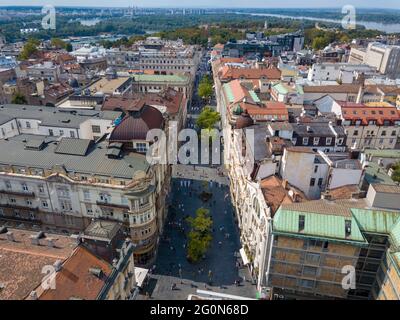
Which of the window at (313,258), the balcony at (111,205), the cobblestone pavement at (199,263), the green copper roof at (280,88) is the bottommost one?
the cobblestone pavement at (199,263)

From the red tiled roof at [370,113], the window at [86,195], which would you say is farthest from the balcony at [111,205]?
the red tiled roof at [370,113]

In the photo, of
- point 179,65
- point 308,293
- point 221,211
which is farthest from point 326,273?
point 179,65

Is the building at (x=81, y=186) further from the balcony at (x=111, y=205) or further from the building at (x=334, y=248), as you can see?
the building at (x=334, y=248)

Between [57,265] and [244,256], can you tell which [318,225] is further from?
[57,265]

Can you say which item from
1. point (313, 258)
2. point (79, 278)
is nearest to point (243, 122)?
point (313, 258)

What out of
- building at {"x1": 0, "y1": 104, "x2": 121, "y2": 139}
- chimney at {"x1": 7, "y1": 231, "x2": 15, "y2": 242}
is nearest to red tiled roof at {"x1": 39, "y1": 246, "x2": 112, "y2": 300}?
chimney at {"x1": 7, "y1": 231, "x2": 15, "y2": 242}

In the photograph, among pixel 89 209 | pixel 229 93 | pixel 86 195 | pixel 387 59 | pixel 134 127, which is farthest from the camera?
pixel 387 59
